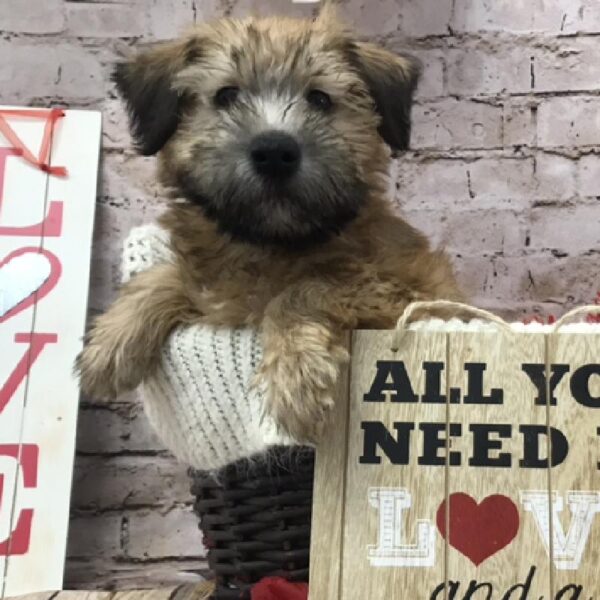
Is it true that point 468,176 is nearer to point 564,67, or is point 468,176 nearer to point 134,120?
point 564,67

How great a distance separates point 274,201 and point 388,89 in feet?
0.85

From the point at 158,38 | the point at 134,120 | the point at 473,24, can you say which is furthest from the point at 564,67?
the point at 134,120

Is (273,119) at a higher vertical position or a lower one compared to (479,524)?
higher

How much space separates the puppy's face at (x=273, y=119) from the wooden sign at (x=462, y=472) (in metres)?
0.21

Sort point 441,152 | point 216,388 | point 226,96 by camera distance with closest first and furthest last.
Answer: point 216,388, point 226,96, point 441,152

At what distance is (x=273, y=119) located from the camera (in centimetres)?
95

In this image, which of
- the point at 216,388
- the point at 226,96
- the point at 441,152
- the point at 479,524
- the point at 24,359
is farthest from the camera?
the point at 441,152

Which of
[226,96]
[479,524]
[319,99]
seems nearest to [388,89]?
[319,99]

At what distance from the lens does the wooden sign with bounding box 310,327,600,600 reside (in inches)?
29.3

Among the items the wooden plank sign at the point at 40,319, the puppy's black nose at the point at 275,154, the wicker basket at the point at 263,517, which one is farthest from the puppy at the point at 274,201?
the wooden plank sign at the point at 40,319

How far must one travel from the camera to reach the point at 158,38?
1.58m

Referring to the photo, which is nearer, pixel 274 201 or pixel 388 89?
pixel 274 201

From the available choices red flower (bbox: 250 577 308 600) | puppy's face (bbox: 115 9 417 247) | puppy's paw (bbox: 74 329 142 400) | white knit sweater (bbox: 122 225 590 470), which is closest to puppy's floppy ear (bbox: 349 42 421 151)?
puppy's face (bbox: 115 9 417 247)

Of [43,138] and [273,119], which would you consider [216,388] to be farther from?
[43,138]
